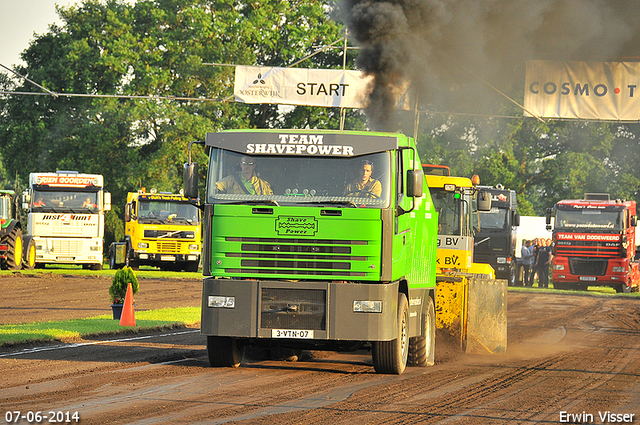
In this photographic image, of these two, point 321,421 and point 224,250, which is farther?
point 224,250

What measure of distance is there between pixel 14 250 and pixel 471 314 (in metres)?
23.6

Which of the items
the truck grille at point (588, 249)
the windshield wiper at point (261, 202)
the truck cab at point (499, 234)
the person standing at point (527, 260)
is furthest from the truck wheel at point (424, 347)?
the person standing at point (527, 260)

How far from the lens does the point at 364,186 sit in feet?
36.5

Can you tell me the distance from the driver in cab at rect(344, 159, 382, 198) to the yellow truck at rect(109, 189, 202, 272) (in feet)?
84.8

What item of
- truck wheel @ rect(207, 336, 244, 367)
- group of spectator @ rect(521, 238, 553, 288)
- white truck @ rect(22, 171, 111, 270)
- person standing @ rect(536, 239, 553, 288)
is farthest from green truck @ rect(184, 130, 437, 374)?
group of spectator @ rect(521, 238, 553, 288)

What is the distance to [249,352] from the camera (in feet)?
43.0

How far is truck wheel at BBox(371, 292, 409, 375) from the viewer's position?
11477 millimetres

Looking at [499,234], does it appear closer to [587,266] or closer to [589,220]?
[589,220]

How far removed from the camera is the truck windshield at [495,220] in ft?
128

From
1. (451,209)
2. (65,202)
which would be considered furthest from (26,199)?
(451,209)

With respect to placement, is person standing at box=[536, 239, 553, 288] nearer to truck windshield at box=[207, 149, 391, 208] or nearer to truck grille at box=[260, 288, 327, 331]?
truck windshield at box=[207, 149, 391, 208]

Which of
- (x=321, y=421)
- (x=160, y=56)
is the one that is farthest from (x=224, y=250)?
(x=160, y=56)

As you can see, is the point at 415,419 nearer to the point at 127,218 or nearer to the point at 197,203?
the point at 197,203

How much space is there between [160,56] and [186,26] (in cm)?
272
